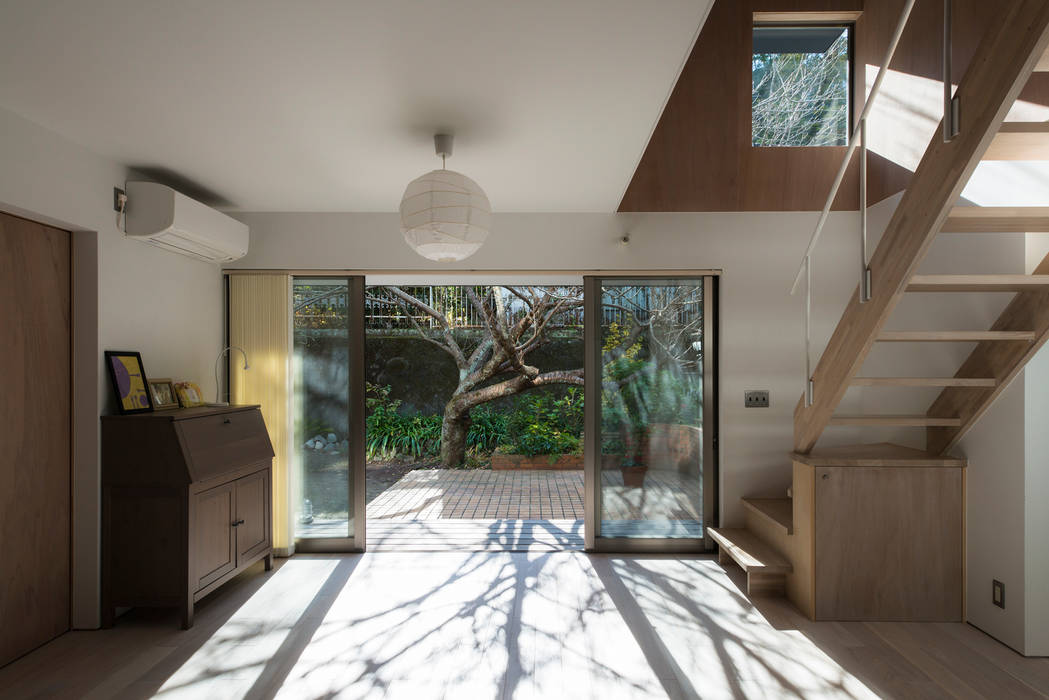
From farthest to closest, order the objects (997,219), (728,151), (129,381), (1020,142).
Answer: (728,151)
(129,381)
(997,219)
(1020,142)

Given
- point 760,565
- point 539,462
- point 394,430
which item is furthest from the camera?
point 394,430

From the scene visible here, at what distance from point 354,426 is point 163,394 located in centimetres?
116

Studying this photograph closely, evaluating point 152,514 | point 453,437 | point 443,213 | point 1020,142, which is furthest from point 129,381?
point 453,437

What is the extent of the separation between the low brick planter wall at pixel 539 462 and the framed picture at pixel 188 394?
4243mm

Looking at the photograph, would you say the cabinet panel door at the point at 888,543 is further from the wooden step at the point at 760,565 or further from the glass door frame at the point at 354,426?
the glass door frame at the point at 354,426

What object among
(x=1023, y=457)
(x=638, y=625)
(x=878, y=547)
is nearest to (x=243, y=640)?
(x=638, y=625)

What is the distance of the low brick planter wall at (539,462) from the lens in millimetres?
6988

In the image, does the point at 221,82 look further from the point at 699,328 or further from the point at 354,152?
the point at 699,328

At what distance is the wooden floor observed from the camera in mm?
2182

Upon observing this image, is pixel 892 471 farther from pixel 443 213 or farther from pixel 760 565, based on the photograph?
pixel 443 213

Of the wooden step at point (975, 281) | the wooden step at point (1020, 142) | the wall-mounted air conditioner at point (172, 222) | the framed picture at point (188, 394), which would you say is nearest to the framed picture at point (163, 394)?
the framed picture at point (188, 394)

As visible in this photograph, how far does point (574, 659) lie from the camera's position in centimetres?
240

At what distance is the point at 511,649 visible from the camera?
8.16 ft

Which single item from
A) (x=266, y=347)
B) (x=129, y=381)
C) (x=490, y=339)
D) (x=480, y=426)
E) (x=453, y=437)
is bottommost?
(x=453, y=437)
